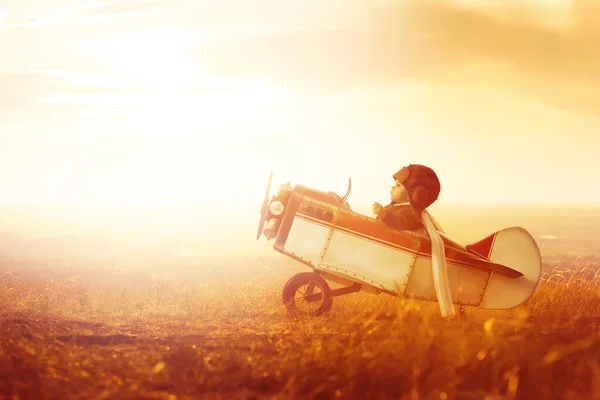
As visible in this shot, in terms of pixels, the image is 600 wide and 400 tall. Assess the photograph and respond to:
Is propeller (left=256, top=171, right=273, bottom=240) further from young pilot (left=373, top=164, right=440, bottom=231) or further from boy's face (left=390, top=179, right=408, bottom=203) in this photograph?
boy's face (left=390, top=179, right=408, bottom=203)

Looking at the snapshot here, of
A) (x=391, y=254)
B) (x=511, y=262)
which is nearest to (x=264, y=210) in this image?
(x=391, y=254)

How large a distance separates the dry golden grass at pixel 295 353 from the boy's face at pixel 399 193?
1639 mm

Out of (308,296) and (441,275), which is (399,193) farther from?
(308,296)

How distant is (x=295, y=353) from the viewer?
23.0 ft

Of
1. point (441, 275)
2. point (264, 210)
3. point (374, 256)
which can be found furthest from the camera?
point (264, 210)

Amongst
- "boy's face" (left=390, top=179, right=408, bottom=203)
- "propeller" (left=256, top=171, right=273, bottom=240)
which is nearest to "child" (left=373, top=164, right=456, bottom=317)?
"boy's face" (left=390, top=179, right=408, bottom=203)

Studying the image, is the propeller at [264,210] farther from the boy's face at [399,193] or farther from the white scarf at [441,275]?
the white scarf at [441,275]

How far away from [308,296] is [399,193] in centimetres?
210

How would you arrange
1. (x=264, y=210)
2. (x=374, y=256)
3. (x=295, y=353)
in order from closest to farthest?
(x=295, y=353)
(x=374, y=256)
(x=264, y=210)

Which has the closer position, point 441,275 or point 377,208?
point 441,275

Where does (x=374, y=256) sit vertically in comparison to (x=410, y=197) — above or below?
below

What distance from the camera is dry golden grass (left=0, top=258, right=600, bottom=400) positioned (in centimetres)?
596

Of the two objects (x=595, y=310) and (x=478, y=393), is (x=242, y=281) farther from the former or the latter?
(x=478, y=393)

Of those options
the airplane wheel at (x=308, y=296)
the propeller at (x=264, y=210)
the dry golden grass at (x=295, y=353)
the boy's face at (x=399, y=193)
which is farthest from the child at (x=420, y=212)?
the propeller at (x=264, y=210)
